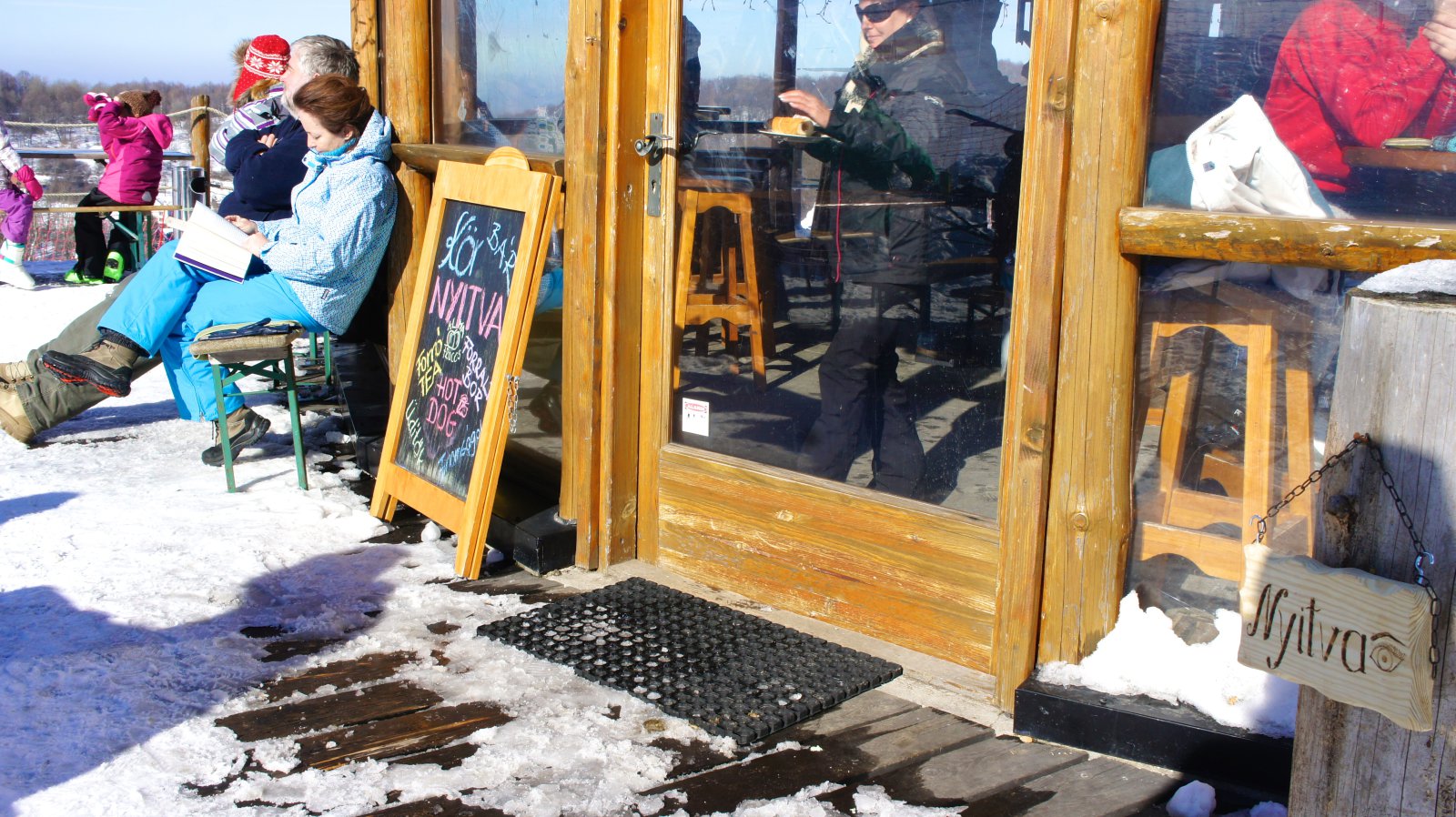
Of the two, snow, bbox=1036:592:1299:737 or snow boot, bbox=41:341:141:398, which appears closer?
snow, bbox=1036:592:1299:737

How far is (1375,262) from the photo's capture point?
2.21m

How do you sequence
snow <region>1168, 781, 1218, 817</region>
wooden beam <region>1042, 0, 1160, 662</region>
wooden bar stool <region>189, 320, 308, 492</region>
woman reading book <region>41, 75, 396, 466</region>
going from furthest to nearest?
woman reading book <region>41, 75, 396, 466</region>, wooden bar stool <region>189, 320, 308, 492</region>, wooden beam <region>1042, 0, 1160, 662</region>, snow <region>1168, 781, 1218, 817</region>

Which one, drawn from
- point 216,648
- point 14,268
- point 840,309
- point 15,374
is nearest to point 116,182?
point 14,268

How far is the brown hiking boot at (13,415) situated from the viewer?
5164 mm

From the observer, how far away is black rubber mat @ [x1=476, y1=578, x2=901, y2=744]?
9.50 ft

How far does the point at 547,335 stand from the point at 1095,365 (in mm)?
2142

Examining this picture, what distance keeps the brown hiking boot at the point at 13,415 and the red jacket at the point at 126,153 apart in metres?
7.16

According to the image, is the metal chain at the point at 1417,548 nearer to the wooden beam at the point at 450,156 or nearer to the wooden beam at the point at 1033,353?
the wooden beam at the point at 1033,353

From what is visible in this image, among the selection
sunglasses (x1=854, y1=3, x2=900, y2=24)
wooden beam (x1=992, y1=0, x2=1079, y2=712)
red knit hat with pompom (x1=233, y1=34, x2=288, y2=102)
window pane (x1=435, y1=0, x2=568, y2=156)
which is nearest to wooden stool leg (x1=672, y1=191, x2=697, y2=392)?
window pane (x1=435, y1=0, x2=568, y2=156)

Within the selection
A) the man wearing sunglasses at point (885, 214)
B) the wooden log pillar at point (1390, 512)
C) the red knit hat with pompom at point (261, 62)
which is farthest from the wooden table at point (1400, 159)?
the red knit hat with pompom at point (261, 62)

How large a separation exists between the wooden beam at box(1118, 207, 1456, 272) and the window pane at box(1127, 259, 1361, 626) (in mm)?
100

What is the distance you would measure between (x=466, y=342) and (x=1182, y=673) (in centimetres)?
247

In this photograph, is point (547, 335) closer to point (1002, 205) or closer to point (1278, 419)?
point (1002, 205)

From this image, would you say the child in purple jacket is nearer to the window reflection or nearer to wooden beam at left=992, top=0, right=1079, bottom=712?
the window reflection
